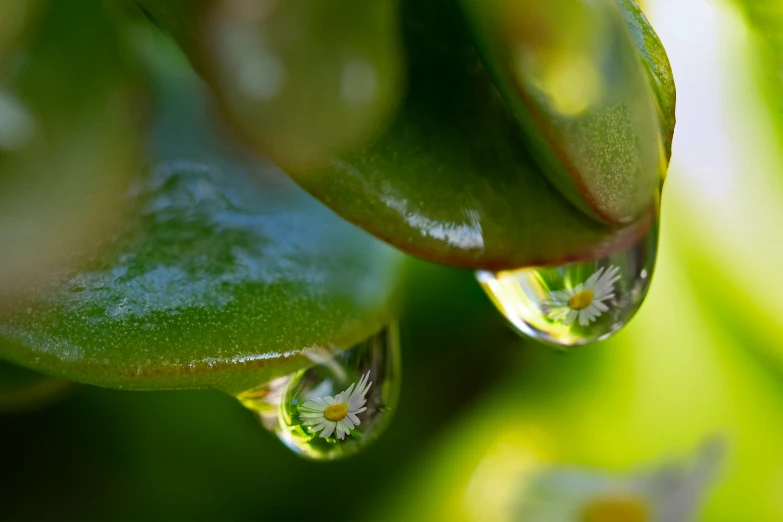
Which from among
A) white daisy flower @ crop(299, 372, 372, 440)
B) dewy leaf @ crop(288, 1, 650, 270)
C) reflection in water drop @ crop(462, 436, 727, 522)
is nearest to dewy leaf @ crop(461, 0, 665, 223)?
dewy leaf @ crop(288, 1, 650, 270)

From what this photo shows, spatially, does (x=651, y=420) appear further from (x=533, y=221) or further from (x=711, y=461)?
(x=533, y=221)

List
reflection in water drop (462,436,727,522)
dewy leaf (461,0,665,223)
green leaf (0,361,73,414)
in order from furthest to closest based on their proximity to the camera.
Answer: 1. reflection in water drop (462,436,727,522)
2. green leaf (0,361,73,414)
3. dewy leaf (461,0,665,223)

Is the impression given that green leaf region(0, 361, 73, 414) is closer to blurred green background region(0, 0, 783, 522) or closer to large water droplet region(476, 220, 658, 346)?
blurred green background region(0, 0, 783, 522)

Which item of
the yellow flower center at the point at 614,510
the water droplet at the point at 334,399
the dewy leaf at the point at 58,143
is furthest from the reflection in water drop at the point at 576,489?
the dewy leaf at the point at 58,143

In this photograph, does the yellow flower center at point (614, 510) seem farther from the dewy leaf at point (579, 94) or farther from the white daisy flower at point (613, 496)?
the dewy leaf at point (579, 94)

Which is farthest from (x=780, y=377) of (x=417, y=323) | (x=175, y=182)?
(x=175, y=182)
